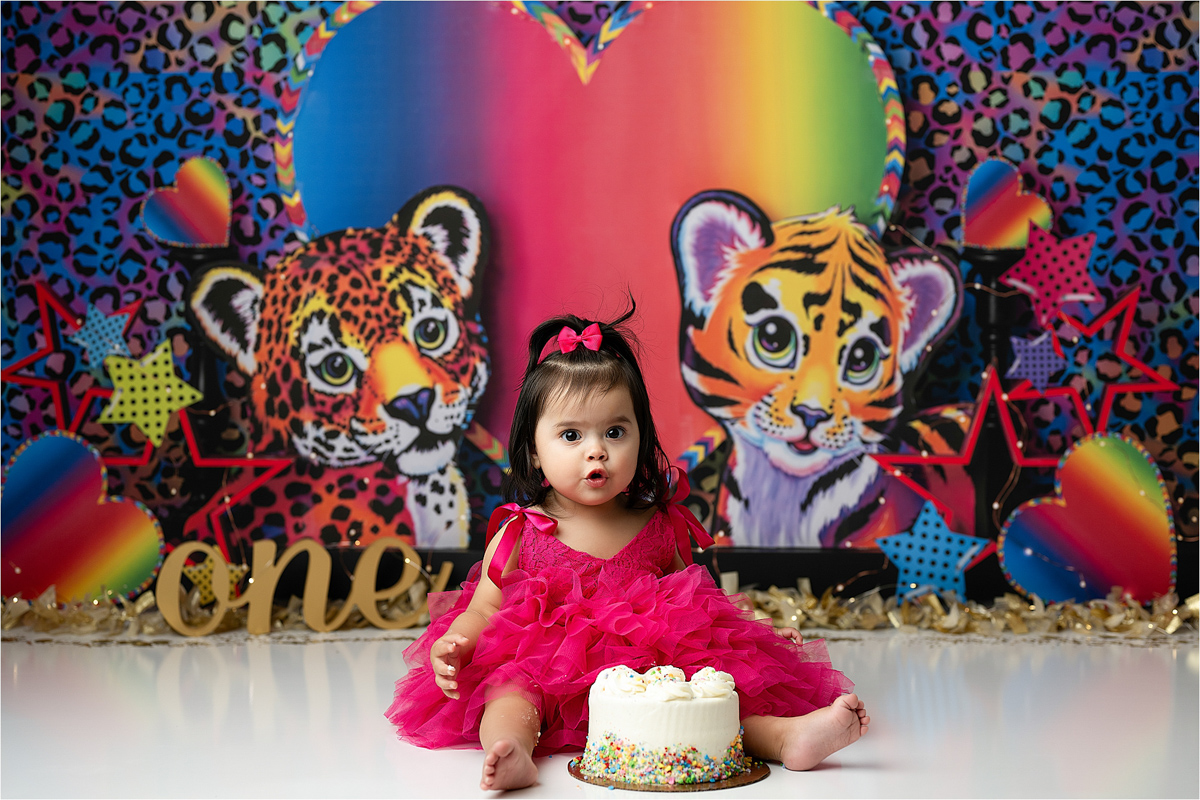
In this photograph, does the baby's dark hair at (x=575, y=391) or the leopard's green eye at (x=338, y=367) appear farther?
the leopard's green eye at (x=338, y=367)

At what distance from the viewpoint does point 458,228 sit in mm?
3084

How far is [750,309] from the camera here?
310cm

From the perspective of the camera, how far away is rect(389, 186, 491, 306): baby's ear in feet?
10.1

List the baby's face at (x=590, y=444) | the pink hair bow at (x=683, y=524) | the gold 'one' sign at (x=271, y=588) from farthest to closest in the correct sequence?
1. the gold 'one' sign at (x=271, y=588)
2. the pink hair bow at (x=683, y=524)
3. the baby's face at (x=590, y=444)

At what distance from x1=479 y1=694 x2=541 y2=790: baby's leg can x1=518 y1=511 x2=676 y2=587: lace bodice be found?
0.29 metres

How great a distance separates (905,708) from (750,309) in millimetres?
1349

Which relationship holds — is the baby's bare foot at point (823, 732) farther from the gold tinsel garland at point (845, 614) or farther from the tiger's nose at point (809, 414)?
the tiger's nose at point (809, 414)

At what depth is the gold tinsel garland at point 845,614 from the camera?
2.88m

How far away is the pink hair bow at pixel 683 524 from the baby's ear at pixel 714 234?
108 cm

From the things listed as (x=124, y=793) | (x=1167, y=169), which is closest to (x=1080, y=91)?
(x=1167, y=169)

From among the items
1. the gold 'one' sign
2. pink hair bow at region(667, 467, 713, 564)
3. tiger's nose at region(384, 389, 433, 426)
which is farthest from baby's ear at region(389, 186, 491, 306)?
pink hair bow at region(667, 467, 713, 564)

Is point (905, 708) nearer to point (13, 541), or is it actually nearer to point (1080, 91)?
point (1080, 91)

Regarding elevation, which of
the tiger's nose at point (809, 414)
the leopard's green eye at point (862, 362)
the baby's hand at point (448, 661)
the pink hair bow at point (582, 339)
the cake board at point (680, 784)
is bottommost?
the cake board at point (680, 784)

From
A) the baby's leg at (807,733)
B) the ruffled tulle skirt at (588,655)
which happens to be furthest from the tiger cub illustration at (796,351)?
the baby's leg at (807,733)
